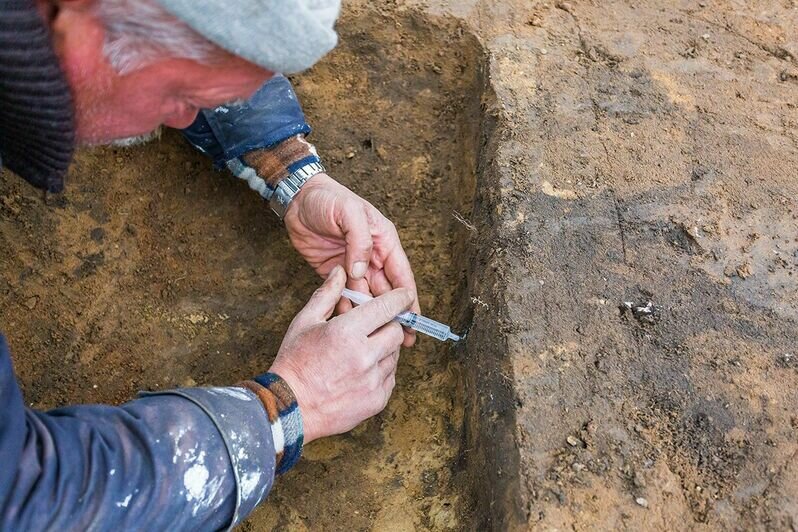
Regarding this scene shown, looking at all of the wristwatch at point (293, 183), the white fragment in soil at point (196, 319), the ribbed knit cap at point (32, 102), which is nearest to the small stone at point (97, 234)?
the white fragment in soil at point (196, 319)

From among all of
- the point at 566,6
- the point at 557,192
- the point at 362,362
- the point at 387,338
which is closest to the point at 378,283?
the point at 387,338

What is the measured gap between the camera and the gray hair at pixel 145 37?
1.27 m

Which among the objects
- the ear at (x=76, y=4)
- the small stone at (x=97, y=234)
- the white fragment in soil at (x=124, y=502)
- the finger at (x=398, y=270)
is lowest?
the finger at (x=398, y=270)

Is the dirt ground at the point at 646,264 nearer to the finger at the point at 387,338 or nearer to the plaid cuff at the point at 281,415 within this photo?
the finger at the point at 387,338

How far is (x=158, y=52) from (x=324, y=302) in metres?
0.87

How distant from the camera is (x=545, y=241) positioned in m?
2.17

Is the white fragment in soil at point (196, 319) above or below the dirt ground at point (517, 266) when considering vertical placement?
below

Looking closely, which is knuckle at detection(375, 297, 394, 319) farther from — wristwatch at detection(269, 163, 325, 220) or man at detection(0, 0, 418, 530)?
wristwatch at detection(269, 163, 325, 220)

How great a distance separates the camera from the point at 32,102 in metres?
1.38

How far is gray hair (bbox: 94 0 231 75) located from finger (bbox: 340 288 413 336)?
78 cm

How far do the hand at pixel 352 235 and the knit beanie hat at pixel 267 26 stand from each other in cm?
82

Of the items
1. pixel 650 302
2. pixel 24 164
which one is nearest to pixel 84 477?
pixel 24 164

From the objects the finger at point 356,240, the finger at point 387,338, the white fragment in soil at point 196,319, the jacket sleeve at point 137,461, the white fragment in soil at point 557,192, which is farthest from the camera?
the white fragment in soil at point 196,319

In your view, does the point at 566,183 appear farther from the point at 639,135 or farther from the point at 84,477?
the point at 84,477
